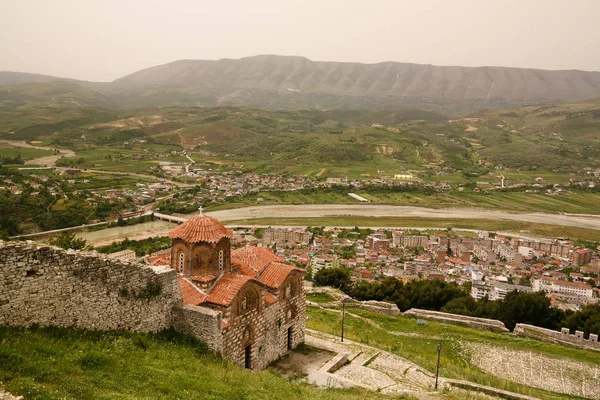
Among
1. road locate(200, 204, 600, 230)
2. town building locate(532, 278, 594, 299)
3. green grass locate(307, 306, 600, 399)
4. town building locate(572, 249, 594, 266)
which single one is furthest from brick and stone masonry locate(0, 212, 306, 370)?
road locate(200, 204, 600, 230)

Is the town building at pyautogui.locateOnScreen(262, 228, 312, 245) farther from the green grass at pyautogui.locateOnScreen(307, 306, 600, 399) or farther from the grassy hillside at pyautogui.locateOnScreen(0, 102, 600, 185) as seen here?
the grassy hillside at pyautogui.locateOnScreen(0, 102, 600, 185)

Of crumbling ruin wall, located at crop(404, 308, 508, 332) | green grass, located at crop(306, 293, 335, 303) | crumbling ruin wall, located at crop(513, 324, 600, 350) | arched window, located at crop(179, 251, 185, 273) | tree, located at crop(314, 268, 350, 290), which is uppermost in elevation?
arched window, located at crop(179, 251, 185, 273)

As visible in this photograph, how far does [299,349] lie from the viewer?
1647 cm

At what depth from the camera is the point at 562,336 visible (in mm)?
22672

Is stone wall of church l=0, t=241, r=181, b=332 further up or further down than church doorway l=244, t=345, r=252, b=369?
further up

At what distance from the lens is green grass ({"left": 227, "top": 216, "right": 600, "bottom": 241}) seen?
64.7m

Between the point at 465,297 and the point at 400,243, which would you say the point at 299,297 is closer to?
the point at 465,297

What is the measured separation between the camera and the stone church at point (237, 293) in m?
13.0

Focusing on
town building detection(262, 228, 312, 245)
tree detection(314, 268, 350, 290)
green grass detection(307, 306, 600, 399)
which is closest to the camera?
green grass detection(307, 306, 600, 399)

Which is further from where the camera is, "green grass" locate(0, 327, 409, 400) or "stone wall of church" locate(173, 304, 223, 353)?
"stone wall of church" locate(173, 304, 223, 353)

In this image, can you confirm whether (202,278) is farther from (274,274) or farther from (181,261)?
(274,274)

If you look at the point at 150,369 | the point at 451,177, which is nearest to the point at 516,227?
the point at 451,177

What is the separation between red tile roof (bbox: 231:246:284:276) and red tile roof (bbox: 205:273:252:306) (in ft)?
5.78

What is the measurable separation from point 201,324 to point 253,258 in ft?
16.2
